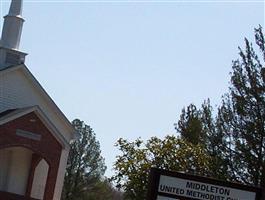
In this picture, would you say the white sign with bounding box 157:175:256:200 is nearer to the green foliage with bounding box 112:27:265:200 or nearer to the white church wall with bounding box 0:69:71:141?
the green foliage with bounding box 112:27:265:200

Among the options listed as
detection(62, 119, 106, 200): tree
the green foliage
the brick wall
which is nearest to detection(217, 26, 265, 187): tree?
the green foliage

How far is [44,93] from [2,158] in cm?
509

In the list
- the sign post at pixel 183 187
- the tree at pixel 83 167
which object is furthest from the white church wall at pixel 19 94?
the sign post at pixel 183 187

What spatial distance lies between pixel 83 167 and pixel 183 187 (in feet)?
171

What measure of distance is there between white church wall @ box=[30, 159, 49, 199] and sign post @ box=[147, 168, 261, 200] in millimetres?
27682

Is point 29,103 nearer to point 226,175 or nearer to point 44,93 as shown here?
point 44,93

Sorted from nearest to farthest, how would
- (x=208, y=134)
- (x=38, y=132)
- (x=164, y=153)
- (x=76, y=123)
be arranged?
(x=164, y=153)
(x=208, y=134)
(x=38, y=132)
(x=76, y=123)

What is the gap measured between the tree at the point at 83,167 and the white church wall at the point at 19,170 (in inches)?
896

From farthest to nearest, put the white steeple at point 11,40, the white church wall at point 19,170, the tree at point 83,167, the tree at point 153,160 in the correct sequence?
1. the tree at point 83,167
2. the white steeple at point 11,40
3. the white church wall at point 19,170
4. the tree at point 153,160

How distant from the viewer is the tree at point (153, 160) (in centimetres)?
2538

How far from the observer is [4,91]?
3850 centimetres

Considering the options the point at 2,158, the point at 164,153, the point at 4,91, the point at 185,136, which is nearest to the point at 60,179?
the point at 2,158

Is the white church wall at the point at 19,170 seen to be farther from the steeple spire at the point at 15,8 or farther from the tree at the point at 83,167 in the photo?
the tree at the point at 83,167

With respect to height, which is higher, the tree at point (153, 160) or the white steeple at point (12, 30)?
the white steeple at point (12, 30)
